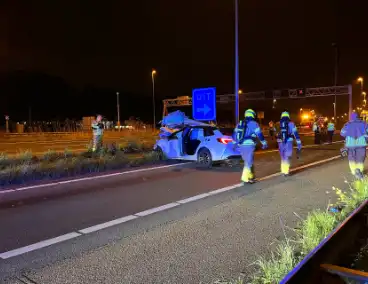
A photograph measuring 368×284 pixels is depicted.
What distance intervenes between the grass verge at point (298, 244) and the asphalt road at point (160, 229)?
256 millimetres

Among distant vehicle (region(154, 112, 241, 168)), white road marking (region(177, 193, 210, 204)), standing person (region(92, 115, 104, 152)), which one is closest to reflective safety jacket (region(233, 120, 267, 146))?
white road marking (region(177, 193, 210, 204))

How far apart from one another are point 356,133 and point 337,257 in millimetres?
5171

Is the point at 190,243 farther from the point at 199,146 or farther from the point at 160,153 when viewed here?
the point at 160,153

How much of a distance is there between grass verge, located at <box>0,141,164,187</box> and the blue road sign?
10.8 feet

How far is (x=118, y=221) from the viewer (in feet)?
19.8

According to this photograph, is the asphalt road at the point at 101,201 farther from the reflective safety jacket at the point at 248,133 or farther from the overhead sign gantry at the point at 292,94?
the overhead sign gantry at the point at 292,94

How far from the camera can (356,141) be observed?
875 centimetres

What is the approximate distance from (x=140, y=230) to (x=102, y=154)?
8852 millimetres

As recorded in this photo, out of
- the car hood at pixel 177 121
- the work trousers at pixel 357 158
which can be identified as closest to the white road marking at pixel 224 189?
the work trousers at pixel 357 158

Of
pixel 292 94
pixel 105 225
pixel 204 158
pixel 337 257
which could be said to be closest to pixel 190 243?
pixel 105 225

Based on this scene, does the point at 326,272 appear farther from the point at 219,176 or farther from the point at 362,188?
the point at 219,176

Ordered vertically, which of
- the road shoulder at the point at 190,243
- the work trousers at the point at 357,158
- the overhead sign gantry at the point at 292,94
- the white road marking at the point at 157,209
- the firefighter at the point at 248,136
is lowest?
the road shoulder at the point at 190,243

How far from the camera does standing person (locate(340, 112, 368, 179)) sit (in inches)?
341

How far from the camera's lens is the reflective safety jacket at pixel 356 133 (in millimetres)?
8648
